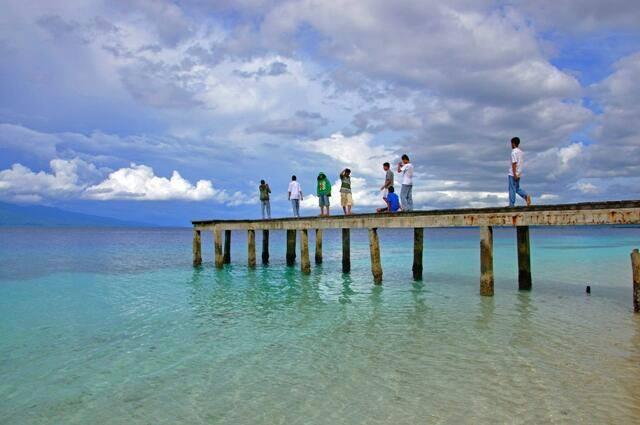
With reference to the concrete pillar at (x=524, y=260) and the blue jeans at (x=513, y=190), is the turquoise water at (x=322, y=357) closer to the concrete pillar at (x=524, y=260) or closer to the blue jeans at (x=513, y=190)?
the concrete pillar at (x=524, y=260)

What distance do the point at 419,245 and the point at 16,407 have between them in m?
14.5

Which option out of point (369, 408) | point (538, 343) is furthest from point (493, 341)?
point (369, 408)

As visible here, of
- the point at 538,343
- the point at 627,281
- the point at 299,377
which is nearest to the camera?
the point at 299,377

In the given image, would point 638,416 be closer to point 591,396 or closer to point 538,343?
point 591,396

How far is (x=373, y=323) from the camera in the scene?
34.0ft

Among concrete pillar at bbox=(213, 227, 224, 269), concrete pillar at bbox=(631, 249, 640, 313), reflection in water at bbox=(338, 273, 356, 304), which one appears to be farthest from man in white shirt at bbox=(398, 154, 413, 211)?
concrete pillar at bbox=(213, 227, 224, 269)

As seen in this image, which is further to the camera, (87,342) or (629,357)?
(87,342)

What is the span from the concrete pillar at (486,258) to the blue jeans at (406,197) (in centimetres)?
267

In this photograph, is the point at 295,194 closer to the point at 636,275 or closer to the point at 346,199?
the point at 346,199

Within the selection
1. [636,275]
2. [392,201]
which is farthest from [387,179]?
[636,275]

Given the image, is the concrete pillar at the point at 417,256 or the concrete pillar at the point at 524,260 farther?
the concrete pillar at the point at 417,256

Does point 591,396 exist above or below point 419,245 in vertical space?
below

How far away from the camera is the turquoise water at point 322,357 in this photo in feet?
19.0

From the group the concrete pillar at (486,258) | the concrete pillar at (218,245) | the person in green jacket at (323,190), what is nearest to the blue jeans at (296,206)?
the person in green jacket at (323,190)
